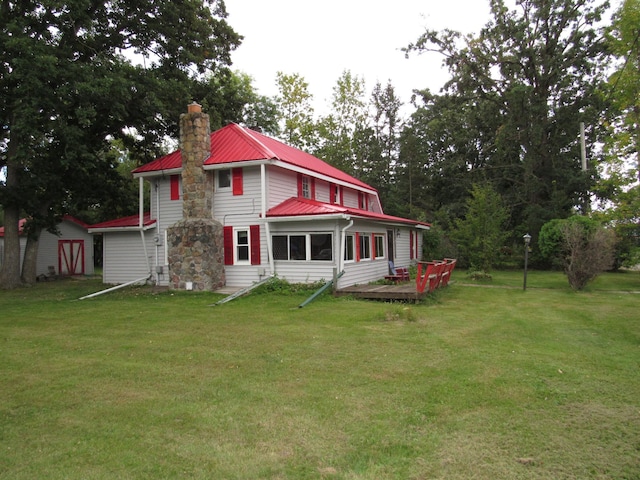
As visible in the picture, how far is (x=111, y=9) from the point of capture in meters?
18.5

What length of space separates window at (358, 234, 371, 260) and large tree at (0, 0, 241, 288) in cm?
945

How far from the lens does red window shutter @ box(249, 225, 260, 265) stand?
15.6 m

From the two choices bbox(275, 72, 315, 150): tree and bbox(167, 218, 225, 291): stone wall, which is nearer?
bbox(167, 218, 225, 291): stone wall

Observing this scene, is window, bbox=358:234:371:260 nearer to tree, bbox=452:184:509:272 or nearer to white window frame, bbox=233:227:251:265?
white window frame, bbox=233:227:251:265

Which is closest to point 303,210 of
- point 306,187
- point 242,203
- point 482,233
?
point 242,203

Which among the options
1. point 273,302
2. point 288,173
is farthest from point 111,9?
point 273,302

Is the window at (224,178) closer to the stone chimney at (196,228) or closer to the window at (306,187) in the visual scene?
the stone chimney at (196,228)

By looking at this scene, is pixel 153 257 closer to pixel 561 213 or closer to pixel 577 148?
pixel 561 213

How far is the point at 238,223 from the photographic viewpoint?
15.9 meters

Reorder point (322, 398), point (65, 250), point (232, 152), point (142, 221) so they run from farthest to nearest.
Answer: point (65, 250) < point (142, 221) < point (232, 152) < point (322, 398)

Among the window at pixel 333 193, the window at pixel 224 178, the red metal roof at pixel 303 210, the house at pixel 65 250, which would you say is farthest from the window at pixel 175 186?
the house at pixel 65 250

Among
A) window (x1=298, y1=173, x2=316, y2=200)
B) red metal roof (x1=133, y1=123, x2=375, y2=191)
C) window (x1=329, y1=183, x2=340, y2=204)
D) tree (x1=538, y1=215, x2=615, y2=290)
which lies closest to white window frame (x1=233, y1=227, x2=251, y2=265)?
red metal roof (x1=133, y1=123, x2=375, y2=191)

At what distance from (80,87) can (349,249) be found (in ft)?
35.8

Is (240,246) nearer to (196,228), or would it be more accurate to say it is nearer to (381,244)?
(196,228)
